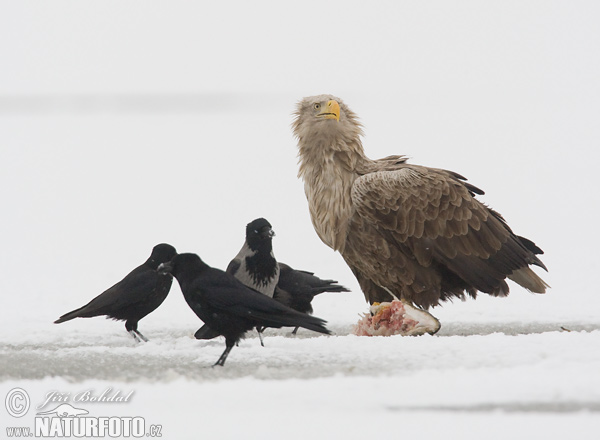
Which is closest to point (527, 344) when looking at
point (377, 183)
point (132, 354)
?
point (377, 183)

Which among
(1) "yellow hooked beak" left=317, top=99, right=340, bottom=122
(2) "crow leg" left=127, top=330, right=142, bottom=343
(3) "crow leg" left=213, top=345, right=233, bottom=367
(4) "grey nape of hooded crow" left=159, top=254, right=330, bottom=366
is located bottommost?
(3) "crow leg" left=213, top=345, right=233, bottom=367

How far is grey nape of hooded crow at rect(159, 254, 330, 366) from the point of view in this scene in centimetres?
611

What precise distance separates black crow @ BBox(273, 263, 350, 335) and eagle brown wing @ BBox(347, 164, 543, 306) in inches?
20.1

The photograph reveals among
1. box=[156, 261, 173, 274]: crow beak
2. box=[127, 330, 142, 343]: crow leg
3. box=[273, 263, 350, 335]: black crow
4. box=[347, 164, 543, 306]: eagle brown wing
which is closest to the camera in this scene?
box=[156, 261, 173, 274]: crow beak

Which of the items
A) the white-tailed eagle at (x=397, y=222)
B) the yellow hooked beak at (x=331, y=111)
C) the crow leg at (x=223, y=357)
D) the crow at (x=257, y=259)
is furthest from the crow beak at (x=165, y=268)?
the yellow hooked beak at (x=331, y=111)

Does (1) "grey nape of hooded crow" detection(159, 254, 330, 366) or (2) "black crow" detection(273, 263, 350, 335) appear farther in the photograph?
(2) "black crow" detection(273, 263, 350, 335)

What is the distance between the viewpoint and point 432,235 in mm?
7910

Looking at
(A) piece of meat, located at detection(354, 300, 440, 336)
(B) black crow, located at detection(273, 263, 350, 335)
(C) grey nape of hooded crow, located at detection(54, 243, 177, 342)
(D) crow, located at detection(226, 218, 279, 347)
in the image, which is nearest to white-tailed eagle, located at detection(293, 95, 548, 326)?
(A) piece of meat, located at detection(354, 300, 440, 336)

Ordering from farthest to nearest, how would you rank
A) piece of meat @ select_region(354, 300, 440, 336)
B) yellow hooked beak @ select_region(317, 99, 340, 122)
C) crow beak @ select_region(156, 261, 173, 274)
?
1. yellow hooked beak @ select_region(317, 99, 340, 122)
2. piece of meat @ select_region(354, 300, 440, 336)
3. crow beak @ select_region(156, 261, 173, 274)

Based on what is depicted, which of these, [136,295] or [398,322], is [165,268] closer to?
[136,295]

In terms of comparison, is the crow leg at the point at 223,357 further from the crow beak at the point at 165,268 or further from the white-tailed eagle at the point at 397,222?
the white-tailed eagle at the point at 397,222

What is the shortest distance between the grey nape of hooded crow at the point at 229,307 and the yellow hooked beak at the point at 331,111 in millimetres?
2311

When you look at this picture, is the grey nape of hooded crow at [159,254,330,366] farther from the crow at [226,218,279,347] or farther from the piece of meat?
the piece of meat

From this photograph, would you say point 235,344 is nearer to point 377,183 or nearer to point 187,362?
point 187,362
